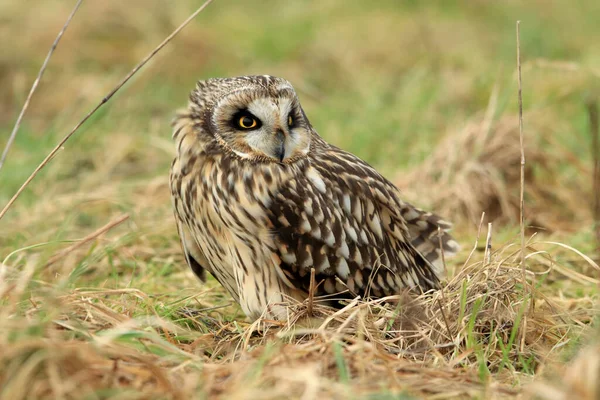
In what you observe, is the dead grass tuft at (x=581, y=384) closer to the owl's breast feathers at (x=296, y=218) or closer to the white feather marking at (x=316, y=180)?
the owl's breast feathers at (x=296, y=218)

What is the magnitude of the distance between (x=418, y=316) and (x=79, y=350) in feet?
4.71

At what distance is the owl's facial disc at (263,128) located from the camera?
10.5 feet

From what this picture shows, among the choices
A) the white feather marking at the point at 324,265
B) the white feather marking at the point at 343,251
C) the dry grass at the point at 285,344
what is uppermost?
the white feather marking at the point at 343,251

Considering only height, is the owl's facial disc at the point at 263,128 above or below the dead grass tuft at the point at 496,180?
above

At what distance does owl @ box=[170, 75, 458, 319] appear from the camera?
3.27 meters

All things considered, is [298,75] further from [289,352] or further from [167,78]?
[289,352]

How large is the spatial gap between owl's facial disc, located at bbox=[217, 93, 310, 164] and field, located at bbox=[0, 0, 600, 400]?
0.66 metres

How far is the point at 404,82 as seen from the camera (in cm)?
808

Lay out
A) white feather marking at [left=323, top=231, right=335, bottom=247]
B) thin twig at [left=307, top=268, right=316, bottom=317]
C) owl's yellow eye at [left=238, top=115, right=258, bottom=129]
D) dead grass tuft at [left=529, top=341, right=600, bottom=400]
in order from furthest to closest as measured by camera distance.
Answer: white feather marking at [left=323, top=231, right=335, bottom=247] < owl's yellow eye at [left=238, top=115, right=258, bottom=129] < thin twig at [left=307, top=268, right=316, bottom=317] < dead grass tuft at [left=529, top=341, right=600, bottom=400]

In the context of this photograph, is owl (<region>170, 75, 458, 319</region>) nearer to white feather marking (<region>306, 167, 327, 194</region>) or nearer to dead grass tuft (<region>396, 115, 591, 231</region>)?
white feather marking (<region>306, 167, 327, 194</region>)

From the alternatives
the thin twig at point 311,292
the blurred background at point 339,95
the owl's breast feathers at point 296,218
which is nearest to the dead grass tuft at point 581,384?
the thin twig at point 311,292

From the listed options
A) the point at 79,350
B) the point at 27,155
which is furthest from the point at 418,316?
the point at 27,155

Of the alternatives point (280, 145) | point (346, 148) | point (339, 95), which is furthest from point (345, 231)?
point (339, 95)

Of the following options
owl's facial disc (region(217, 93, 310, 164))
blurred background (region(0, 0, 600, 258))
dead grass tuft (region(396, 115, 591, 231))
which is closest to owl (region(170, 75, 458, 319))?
owl's facial disc (region(217, 93, 310, 164))
